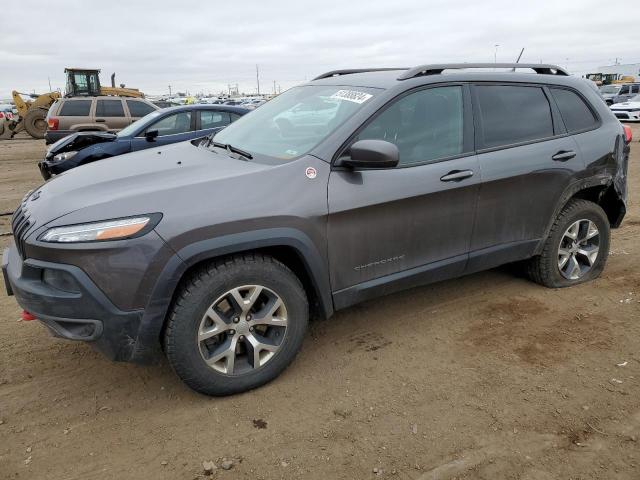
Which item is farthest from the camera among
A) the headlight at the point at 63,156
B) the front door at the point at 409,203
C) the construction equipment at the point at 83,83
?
the construction equipment at the point at 83,83

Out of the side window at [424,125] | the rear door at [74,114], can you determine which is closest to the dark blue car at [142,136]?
the rear door at [74,114]

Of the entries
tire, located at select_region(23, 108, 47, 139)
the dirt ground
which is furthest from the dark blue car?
tire, located at select_region(23, 108, 47, 139)

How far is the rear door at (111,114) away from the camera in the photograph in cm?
1313

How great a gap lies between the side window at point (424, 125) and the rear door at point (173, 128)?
228 inches

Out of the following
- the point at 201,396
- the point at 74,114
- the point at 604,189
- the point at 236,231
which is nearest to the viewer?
the point at 236,231

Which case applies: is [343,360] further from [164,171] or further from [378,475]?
[164,171]

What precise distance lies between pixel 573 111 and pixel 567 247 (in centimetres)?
111

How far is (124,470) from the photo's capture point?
7.68ft

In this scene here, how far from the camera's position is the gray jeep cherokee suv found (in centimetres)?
247

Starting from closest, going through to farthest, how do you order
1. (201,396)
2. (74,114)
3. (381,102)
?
(201,396) < (381,102) < (74,114)

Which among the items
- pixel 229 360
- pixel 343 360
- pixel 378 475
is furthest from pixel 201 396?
pixel 378 475

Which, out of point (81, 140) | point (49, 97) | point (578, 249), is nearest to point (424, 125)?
point (578, 249)

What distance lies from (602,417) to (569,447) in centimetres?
36

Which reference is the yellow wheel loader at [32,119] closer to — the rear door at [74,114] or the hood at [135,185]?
the rear door at [74,114]
